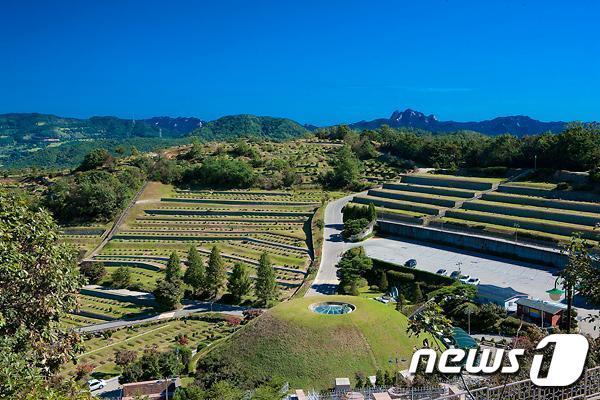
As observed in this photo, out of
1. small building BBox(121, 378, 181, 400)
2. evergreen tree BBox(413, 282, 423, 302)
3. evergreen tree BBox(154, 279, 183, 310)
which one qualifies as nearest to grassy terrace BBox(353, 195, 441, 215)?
evergreen tree BBox(413, 282, 423, 302)

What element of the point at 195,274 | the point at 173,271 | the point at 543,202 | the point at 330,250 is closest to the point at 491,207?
the point at 543,202

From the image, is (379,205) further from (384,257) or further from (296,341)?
(296,341)

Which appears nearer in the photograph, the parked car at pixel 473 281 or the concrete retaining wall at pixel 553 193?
the parked car at pixel 473 281

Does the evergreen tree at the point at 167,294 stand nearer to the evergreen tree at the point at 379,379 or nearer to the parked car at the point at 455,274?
the parked car at the point at 455,274

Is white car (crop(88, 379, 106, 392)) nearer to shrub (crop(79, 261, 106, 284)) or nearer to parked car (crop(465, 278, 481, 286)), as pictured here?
shrub (crop(79, 261, 106, 284))

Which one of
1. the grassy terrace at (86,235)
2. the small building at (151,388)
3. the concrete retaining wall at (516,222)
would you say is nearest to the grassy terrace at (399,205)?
the concrete retaining wall at (516,222)

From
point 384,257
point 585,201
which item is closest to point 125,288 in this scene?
point 384,257
